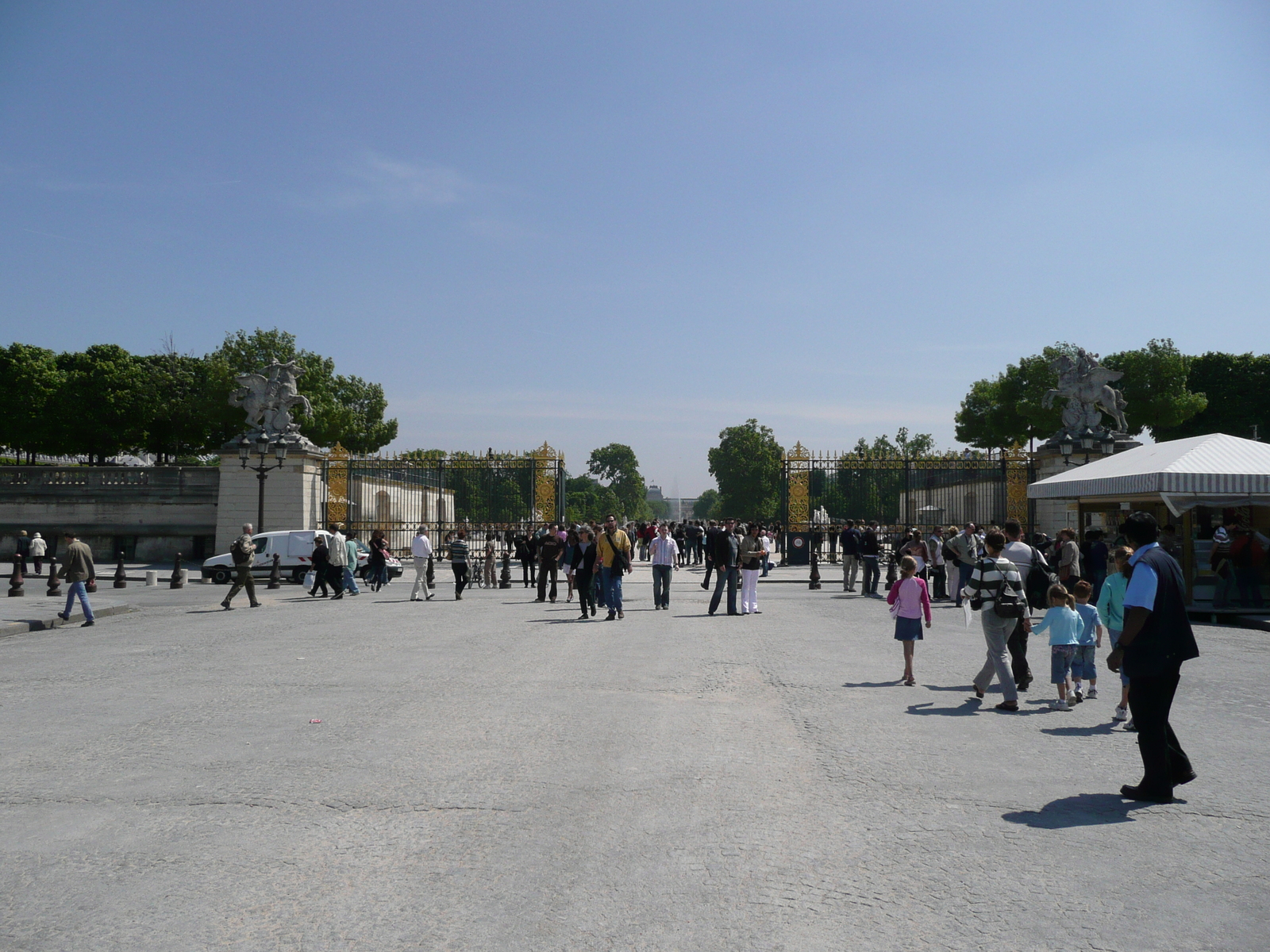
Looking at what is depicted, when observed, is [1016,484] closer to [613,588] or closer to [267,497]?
[613,588]

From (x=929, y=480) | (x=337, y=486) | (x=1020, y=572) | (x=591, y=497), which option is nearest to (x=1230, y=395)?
(x=929, y=480)

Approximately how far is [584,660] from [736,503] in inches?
3592

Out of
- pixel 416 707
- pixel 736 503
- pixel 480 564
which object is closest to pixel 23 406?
pixel 480 564

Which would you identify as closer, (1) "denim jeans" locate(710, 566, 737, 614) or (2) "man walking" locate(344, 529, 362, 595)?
(1) "denim jeans" locate(710, 566, 737, 614)

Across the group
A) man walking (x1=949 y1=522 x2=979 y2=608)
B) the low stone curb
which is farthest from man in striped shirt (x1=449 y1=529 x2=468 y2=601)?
man walking (x1=949 y1=522 x2=979 y2=608)

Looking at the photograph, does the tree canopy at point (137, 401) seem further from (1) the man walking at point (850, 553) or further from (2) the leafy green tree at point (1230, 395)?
(2) the leafy green tree at point (1230, 395)

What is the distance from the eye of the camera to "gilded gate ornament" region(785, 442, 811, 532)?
33.6 metres

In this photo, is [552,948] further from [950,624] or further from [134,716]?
[950,624]

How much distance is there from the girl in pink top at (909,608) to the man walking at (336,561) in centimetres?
1467

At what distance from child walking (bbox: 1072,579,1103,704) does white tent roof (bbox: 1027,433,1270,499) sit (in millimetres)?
9106

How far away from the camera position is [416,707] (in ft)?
27.8

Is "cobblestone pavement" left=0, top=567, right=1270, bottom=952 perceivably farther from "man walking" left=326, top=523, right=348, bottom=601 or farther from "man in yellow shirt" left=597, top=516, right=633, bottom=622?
"man walking" left=326, top=523, right=348, bottom=601

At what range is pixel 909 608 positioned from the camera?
9.87 meters

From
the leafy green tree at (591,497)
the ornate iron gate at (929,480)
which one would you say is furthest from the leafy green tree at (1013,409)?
the leafy green tree at (591,497)
